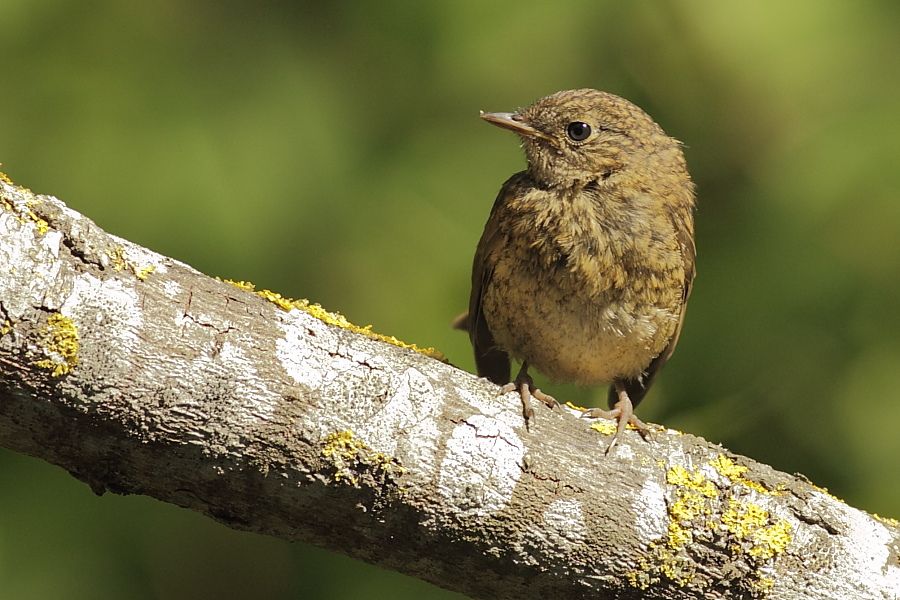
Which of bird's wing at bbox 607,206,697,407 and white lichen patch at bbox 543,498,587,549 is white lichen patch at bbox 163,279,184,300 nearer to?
white lichen patch at bbox 543,498,587,549

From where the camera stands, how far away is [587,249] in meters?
3.46

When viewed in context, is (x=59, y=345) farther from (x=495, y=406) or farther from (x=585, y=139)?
(x=585, y=139)

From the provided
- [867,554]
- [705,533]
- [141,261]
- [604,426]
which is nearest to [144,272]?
[141,261]

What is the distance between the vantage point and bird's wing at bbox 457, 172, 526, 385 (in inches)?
143

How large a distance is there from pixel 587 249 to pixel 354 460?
4.65 feet

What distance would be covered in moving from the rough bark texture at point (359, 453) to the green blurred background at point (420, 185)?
93 centimetres

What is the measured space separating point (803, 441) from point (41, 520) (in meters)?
2.43

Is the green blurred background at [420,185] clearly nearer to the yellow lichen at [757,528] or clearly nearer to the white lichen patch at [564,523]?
the yellow lichen at [757,528]

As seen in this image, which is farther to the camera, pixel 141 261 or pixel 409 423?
pixel 409 423

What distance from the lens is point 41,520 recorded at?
11.2 feet

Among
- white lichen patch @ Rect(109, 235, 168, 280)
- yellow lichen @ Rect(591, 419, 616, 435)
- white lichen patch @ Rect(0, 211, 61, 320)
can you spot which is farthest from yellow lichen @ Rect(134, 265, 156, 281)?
yellow lichen @ Rect(591, 419, 616, 435)

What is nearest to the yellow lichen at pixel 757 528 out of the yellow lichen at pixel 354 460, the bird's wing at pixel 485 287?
the yellow lichen at pixel 354 460

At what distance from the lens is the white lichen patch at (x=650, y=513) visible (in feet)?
8.18

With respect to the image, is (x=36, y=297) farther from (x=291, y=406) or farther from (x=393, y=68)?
(x=393, y=68)
